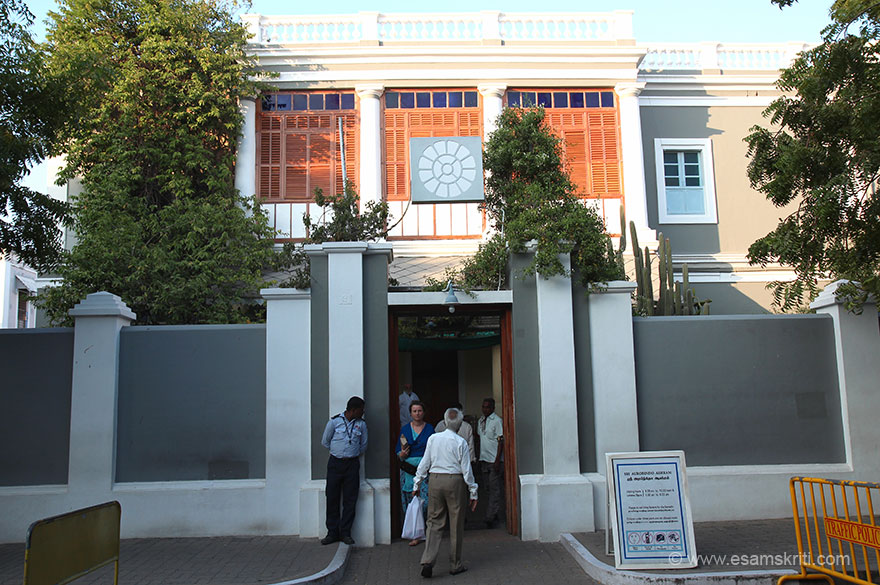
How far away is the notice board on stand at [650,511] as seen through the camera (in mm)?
7070

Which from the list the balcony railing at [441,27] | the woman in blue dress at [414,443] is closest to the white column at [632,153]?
the balcony railing at [441,27]

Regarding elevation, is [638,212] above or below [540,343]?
above

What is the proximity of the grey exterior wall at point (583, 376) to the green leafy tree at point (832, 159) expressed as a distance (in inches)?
85.6

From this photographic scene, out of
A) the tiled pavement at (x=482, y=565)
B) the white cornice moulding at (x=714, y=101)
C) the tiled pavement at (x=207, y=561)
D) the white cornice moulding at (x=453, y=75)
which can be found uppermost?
the white cornice moulding at (x=453, y=75)

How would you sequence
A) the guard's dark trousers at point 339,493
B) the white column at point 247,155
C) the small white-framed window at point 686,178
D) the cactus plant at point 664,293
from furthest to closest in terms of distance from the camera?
the small white-framed window at point 686,178, the white column at point 247,155, the cactus plant at point 664,293, the guard's dark trousers at point 339,493

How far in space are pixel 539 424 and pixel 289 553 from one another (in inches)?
126

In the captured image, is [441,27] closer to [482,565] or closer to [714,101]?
[714,101]

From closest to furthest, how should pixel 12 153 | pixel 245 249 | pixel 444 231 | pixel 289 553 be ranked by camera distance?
1. pixel 289 553
2. pixel 12 153
3. pixel 245 249
4. pixel 444 231

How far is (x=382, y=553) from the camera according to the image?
8.19 m

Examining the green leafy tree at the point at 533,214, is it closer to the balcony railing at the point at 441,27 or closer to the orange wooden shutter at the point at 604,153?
the orange wooden shutter at the point at 604,153

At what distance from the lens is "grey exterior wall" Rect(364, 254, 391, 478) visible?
8.71 metres

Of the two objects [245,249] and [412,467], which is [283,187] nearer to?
[245,249]

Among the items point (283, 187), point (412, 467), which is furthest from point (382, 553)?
point (283, 187)

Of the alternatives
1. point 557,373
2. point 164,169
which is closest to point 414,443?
point 557,373
